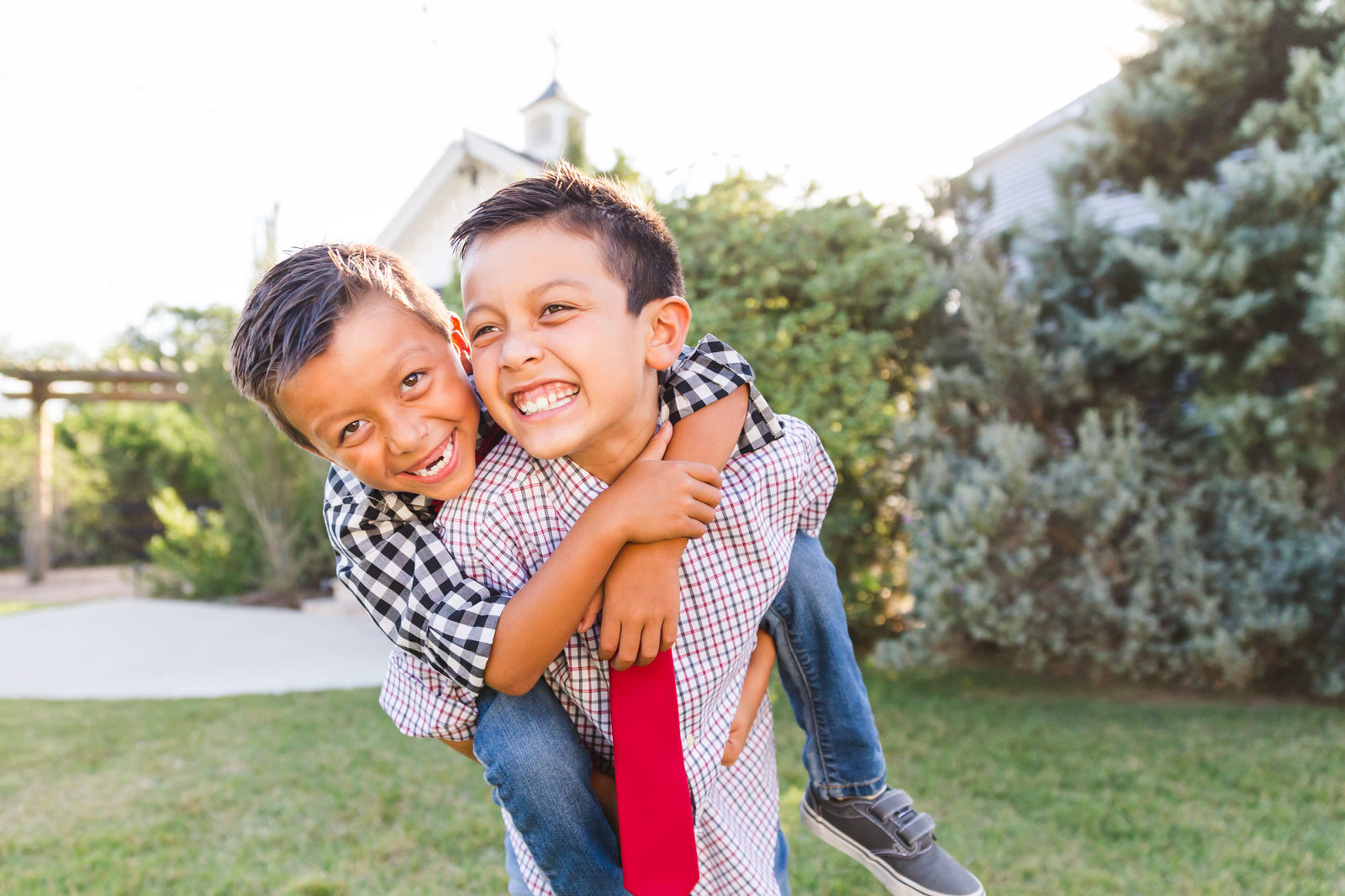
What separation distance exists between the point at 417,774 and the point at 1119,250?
14.3ft

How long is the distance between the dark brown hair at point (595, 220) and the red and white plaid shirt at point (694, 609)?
360 mm

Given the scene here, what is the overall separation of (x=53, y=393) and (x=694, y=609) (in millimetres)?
13792

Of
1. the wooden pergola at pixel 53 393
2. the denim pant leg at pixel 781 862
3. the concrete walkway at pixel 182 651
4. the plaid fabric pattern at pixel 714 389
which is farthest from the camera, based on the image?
the wooden pergola at pixel 53 393

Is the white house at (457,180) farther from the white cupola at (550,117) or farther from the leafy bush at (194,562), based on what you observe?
the leafy bush at (194,562)

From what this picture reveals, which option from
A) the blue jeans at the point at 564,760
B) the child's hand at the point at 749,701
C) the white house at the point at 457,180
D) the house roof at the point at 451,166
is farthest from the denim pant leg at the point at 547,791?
the white house at the point at 457,180

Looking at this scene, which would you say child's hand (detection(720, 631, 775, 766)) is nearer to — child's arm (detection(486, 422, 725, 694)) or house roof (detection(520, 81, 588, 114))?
child's arm (detection(486, 422, 725, 694))

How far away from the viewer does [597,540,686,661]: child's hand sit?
1334 millimetres

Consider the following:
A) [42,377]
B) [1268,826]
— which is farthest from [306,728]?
[42,377]

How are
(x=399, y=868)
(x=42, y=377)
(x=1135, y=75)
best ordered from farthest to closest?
(x=42, y=377) < (x=1135, y=75) < (x=399, y=868)

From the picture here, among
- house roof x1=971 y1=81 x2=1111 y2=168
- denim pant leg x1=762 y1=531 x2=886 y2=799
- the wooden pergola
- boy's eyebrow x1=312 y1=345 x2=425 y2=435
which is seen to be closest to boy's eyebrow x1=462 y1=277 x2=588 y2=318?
boy's eyebrow x1=312 y1=345 x2=425 y2=435

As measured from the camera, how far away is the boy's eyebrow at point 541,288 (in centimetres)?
139

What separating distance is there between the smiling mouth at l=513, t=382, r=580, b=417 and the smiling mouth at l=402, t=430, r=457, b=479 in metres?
0.19

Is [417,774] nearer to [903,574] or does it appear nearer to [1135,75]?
[903,574]

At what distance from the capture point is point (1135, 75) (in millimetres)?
4910
